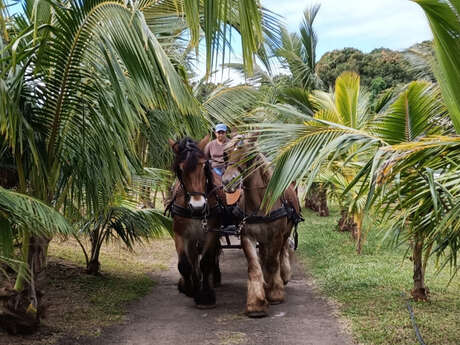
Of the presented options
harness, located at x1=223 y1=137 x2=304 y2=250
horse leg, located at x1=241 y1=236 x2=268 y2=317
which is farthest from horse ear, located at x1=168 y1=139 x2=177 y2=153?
horse leg, located at x1=241 y1=236 x2=268 y2=317

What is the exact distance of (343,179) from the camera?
28.8 ft

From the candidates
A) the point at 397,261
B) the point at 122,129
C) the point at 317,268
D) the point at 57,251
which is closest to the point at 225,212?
the point at 122,129

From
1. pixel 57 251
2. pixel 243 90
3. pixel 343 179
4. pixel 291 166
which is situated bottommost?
pixel 57 251

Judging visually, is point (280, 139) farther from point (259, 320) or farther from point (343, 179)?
point (343, 179)

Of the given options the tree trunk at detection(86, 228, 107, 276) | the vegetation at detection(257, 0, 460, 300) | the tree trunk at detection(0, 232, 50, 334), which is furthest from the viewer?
the tree trunk at detection(86, 228, 107, 276)

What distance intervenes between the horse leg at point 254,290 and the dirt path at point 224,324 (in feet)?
0.37

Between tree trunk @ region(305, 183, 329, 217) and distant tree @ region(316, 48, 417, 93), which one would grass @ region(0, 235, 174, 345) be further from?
distant tree @ region(316, 48, 417, 93)

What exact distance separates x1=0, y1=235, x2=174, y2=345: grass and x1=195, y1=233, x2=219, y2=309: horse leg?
1.05 m

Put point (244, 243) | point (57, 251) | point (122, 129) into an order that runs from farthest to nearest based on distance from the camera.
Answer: point (57, 251)
point (244, 243)
point (122, 129)

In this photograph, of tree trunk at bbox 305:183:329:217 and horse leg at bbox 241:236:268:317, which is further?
tree trunk at bbox 305:183:329:217

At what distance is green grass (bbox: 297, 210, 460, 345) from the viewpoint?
6059mm

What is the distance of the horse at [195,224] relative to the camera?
274 inches

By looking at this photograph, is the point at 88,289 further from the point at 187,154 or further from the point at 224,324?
the point at 187,154

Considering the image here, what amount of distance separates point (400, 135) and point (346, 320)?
3.24 meters
